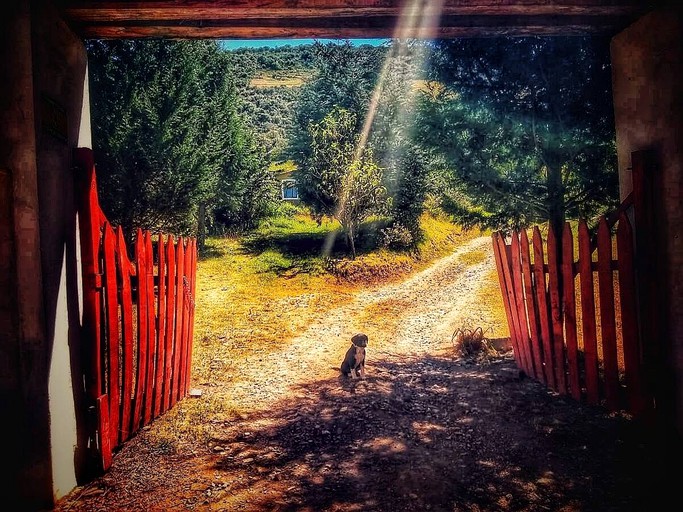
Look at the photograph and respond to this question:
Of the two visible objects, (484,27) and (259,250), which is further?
(259,250)

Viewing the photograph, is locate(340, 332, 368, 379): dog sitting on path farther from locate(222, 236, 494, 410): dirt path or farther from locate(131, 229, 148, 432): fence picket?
locate(131, 229, 148, 432): fence picket

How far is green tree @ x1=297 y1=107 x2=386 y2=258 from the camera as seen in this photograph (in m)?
14.9

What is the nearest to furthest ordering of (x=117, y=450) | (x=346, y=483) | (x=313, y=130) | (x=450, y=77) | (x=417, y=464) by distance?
(x=346, y=483) → (x=417, y=464) → (x=117, y=450) → (x=450, y=77) → (x=313, y=130)

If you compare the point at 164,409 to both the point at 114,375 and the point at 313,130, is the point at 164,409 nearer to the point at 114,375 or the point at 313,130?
the point at 114,375

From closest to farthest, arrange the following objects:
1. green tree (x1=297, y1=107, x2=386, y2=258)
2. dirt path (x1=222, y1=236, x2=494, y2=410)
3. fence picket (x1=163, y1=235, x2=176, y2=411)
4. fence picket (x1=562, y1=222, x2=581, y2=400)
A: fence picket (x1=562, y1=222, x2=581, y2=400) < fence picket (x1=163, y1=235, x2=176, y2=411) < dirt path (x1=222, y1=236, x2=494, y2=410) < green tree (x1=297, y1=107, x2=386, y2=258)

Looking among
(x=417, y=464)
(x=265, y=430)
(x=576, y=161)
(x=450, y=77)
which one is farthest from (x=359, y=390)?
(x=450, y=77)

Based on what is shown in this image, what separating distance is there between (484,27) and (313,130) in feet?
43.0

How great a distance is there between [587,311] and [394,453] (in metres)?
2.55

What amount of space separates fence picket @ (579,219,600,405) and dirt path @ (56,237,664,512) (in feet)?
0.76

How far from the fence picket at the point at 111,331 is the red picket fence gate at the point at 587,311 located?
4409 millimetres

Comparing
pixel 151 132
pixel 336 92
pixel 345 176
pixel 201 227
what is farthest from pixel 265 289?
pixel 336 92

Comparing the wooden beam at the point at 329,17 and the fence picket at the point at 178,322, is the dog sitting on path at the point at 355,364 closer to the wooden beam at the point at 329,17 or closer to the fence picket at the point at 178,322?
the fence picket at the point at 178,322

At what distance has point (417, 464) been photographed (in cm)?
339

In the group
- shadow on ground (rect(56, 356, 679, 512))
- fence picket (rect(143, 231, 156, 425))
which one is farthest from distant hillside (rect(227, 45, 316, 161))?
shadow on ground (rect(56, 356, 679, 512))
